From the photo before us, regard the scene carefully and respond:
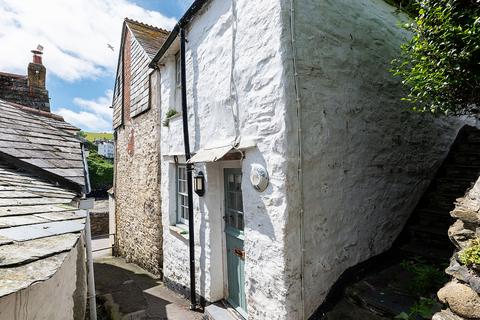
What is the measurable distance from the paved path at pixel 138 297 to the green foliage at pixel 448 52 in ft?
18.9

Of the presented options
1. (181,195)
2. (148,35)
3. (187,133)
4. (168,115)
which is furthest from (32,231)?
(148,35)

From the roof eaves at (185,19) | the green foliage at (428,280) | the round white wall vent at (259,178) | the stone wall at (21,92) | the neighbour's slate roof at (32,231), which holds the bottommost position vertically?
the green foliage at (428,280)

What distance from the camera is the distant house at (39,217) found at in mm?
1312

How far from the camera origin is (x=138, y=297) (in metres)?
6.33

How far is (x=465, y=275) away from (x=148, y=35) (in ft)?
36.3

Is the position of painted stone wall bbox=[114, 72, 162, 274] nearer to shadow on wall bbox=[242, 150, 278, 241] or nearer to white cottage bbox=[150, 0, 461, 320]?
white cottage bbox=[150, 0, 461, 320]

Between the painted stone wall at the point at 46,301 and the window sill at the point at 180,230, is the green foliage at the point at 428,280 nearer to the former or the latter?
the painted stone wall at the point at 46,301

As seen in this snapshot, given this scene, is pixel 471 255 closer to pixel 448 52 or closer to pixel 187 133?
pixel 448 52

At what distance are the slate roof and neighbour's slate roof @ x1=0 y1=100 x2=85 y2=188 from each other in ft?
12.6

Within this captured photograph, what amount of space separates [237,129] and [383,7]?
167 inches

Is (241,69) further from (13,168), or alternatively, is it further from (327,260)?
(13,168)

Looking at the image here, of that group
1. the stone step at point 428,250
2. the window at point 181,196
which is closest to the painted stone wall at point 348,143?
the stone step at point 428,250

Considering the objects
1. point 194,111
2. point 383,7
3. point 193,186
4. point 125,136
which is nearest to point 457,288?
point 193,186

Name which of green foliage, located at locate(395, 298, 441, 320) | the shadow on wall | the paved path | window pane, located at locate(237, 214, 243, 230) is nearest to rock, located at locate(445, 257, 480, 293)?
green foliage, located at locate(395, 298, 441, 320)
